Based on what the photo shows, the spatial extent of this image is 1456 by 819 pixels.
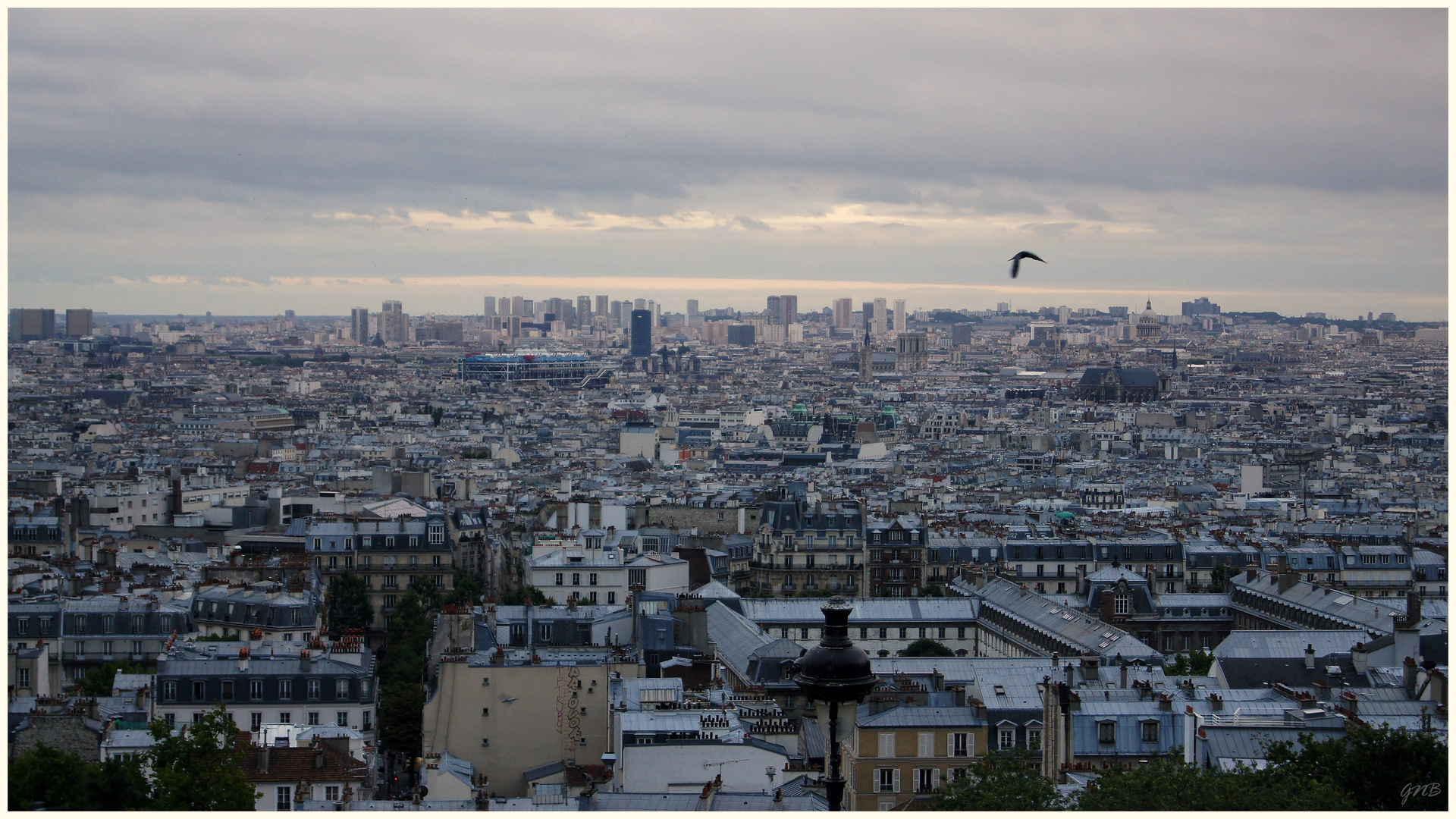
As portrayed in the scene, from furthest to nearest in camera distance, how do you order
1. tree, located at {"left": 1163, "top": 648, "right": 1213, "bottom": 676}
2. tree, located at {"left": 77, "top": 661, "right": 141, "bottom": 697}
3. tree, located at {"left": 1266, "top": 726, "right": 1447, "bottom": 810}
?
1. tree, located at {"left": 77, "top": 661, "right": 141, "bottom": 697}
2. tree, located at {"left": 1163, "top": 648, "right": 1213, "bottom": 676}
3. tree, located at {"left": 1266, "top": 726, "right": 1447, "bottom": 810}

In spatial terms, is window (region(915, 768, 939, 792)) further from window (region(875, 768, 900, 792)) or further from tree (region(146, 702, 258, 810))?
tree (region(146, 702, 258, 810))

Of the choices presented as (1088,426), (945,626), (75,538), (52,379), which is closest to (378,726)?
(945,626)

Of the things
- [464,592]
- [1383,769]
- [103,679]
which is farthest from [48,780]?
[464,592]

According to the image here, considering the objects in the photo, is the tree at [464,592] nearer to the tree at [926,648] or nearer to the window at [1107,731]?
the tree at [926,648]

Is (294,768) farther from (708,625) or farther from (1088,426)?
(1088,426)

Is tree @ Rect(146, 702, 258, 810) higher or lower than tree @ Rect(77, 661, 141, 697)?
higher

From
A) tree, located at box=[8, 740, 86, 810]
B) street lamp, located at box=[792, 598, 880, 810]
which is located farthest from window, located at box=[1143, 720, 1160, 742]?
street lamp, located at box=[792, 598, 880, 810]

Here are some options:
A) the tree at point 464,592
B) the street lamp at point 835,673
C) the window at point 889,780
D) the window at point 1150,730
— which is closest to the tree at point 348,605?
the tree at point 464,592
